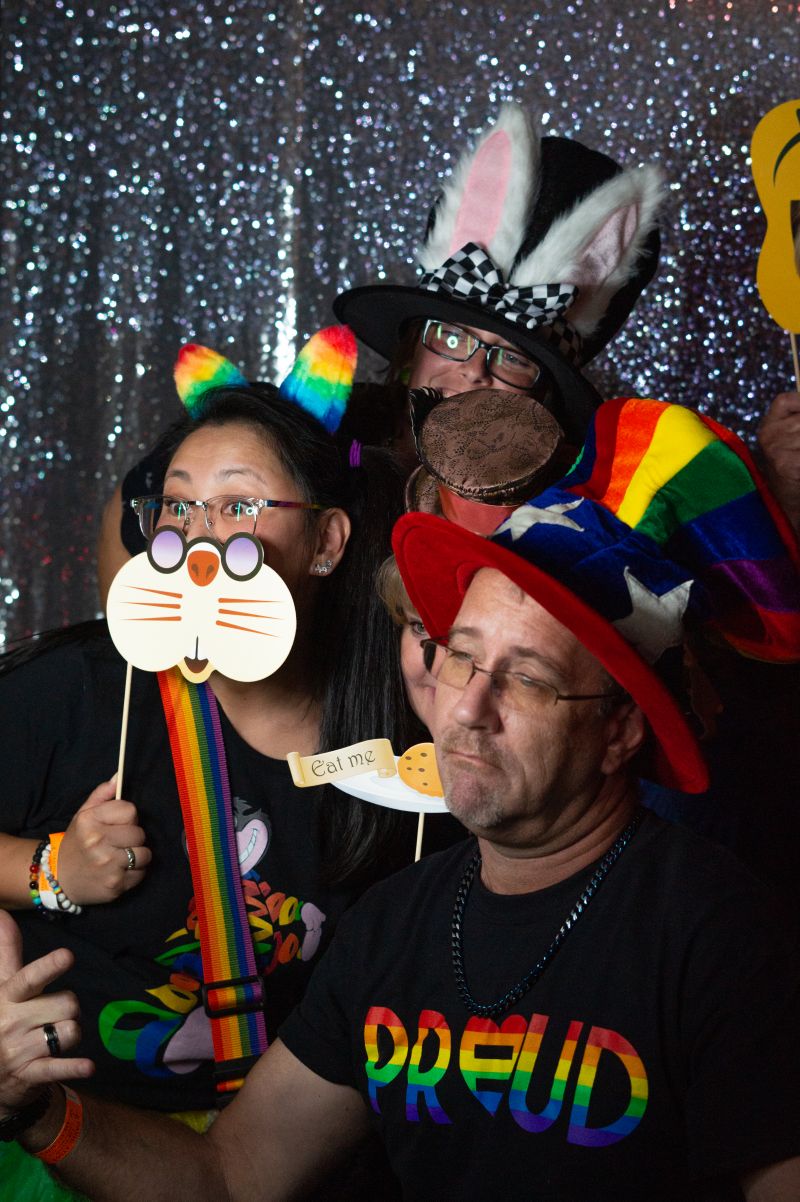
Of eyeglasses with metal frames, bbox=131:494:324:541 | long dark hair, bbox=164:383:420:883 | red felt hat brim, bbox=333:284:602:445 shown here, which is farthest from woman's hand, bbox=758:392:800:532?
eyeglasses with metal frames, bbox=131:494:324:541

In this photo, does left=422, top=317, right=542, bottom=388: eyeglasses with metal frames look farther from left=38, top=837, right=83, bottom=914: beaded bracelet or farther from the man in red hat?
left=38, top=837, right=83, bottom=914: beaded bracelet

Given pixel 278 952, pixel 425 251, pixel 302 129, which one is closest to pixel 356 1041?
pixel 278 952

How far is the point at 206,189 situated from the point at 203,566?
130cm

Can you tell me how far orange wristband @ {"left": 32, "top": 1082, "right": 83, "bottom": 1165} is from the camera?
118 centimetres

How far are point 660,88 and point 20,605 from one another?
4.73 feet

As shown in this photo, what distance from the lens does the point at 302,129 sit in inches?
96.1

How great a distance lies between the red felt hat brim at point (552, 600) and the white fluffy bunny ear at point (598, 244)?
0.56 metres

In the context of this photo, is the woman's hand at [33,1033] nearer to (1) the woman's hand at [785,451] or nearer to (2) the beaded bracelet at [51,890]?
(2) the beaded bracelet at [51,890]

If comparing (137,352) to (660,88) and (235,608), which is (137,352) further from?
(235,608)

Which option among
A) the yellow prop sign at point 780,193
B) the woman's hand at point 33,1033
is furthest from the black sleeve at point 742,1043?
the yellow prop sign at point 780,193

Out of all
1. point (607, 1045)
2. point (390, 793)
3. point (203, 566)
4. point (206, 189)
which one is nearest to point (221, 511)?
point (203, 566)

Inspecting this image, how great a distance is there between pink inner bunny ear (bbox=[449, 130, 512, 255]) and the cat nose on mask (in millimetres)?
572

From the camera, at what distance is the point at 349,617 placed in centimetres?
159

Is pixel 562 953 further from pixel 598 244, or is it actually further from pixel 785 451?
pixel 598 244
